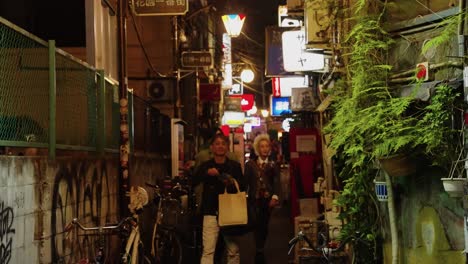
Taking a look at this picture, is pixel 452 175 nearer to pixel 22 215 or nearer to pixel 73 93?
pixel 22 215

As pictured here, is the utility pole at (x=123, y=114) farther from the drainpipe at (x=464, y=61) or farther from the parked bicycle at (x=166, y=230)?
the drainpipe at (x=464, y=61)

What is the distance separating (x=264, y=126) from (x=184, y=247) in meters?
39.1

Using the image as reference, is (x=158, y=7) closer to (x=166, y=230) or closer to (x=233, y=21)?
(x=166, y=230)

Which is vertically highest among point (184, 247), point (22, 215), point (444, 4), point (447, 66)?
point (444, 4)

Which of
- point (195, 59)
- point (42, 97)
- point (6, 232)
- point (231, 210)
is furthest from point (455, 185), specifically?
point (195, 59)

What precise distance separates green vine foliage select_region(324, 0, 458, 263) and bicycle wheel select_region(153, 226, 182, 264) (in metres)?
3.53

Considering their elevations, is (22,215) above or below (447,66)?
below

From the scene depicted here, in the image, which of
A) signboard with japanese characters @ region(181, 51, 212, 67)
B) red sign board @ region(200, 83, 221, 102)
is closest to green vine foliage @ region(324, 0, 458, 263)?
signboard with japanese characters @ region(181, 51, 212, 67)

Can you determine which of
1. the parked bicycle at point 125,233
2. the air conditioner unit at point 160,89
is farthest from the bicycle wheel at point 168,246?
the air conditioner unit at point 160,89

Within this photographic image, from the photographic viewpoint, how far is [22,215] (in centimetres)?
588

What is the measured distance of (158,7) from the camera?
1344 centimetres

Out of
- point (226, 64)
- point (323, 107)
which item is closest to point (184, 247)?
point (323, 107)

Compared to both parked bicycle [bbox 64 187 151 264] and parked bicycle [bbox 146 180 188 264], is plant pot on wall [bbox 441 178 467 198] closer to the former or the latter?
parked bicycle [bbox 64 187 151 264]

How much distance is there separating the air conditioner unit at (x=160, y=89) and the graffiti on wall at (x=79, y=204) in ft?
33.6
